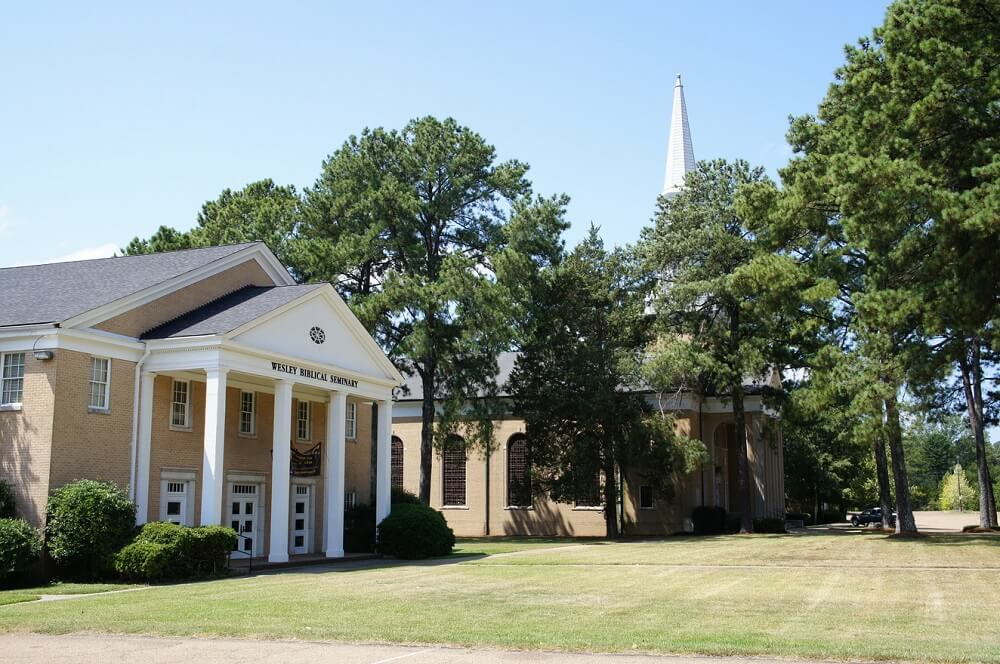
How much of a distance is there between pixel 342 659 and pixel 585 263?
37.9 m

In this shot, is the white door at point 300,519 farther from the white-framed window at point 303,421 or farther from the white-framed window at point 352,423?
the white-framed window at point 352,423

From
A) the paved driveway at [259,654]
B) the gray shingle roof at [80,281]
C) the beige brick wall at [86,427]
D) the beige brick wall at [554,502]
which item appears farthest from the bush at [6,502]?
the beige brick wall at [554,502]

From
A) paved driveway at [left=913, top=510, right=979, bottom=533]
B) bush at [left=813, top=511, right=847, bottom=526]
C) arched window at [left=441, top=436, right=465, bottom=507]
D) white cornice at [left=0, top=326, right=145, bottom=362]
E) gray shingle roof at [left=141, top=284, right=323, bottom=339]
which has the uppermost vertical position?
gray shingle roof at [left=141, top=284, right=323, bottom=339]

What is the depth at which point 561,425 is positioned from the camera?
47531mm

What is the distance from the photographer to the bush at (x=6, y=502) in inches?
926

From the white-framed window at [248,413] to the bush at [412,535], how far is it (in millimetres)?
5393

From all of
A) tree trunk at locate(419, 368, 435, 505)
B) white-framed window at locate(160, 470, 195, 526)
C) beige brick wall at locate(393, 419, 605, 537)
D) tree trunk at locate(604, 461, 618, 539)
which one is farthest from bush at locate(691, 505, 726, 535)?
white-framed window at locate(160, 470, 195, 526)

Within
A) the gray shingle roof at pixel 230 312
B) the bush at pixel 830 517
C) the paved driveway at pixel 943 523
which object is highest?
the gray shingle roof at pixel 230 312

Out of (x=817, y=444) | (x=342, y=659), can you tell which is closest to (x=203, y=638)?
(x=342, y=659)

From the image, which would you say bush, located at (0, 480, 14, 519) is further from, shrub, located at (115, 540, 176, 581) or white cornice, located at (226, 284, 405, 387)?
white cornice, located at (226, 284, 405, 387)

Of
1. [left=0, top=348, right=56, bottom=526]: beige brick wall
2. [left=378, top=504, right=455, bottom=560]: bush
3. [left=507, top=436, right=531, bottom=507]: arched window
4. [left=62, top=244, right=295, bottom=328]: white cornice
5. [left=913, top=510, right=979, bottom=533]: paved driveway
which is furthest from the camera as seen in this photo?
[left=913, top=510, right=979, bottom=533]: paved driveway

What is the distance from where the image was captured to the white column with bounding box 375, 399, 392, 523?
33.4 metres

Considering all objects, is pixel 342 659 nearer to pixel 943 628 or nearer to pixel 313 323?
pixel 943 628

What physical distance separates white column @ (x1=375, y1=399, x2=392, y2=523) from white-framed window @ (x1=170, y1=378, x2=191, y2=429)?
25.0 ft
